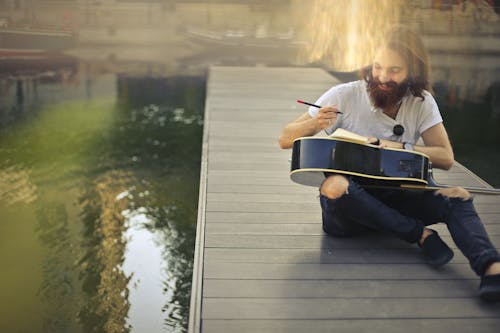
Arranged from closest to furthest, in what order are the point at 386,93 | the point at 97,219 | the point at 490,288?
the point at 490,288 < the point at 386,93 < the point at 97,219

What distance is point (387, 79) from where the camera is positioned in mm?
2312

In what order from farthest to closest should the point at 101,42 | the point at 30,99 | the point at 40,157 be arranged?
the point at 101,42 → the point at 30,99 → the point at 40,157

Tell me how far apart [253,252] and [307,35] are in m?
18.1

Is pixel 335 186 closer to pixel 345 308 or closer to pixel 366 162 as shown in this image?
pixel 366 162

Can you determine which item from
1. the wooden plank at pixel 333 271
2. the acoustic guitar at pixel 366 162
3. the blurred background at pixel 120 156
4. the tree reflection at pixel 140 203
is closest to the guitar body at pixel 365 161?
the acoustic guitar at pixel 366 162

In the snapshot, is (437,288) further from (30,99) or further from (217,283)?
(30,99)

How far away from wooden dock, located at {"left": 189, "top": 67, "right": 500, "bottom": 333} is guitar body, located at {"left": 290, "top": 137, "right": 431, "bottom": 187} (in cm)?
29

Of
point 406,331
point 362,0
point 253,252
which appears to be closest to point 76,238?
point 253,252

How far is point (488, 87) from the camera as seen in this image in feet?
26.8

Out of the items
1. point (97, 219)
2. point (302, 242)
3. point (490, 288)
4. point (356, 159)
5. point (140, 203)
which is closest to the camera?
point (490, 288)

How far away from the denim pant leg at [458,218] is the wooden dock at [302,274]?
0.11 m

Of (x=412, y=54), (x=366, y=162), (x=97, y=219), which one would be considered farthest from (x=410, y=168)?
(x=97, y=219)

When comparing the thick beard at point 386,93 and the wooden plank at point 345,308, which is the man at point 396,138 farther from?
the wooden plank at point 345,308

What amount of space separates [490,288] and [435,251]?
11.1 inches
